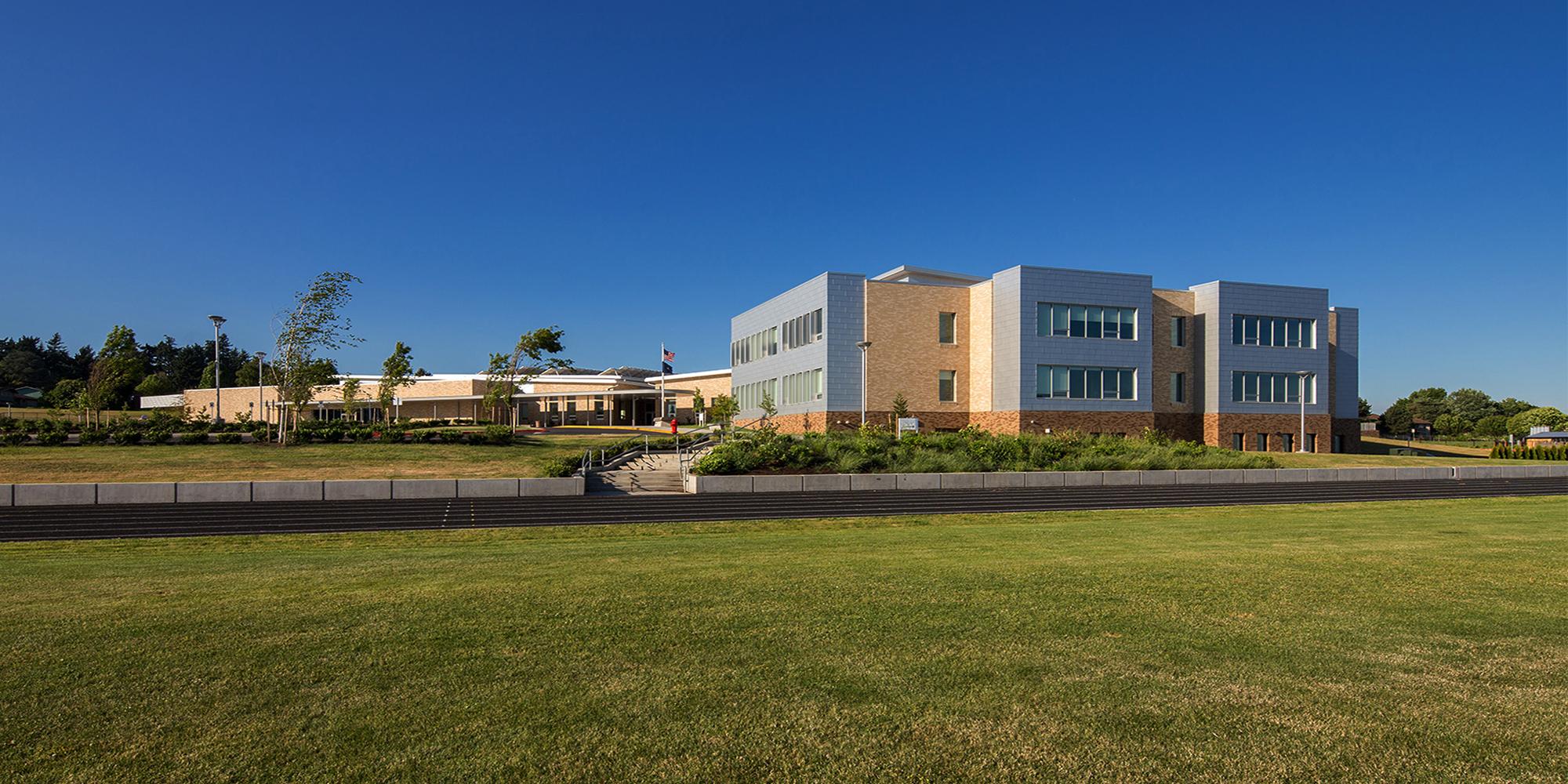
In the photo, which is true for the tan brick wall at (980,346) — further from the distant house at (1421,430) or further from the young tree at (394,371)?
the distant house at (1421,430)

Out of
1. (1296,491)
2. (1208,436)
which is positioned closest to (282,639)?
(1296,491)

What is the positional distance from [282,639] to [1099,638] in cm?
553

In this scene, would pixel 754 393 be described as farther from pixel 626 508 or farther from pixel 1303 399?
pixel 626 508

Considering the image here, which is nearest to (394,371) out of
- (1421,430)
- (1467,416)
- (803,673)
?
(803,673)

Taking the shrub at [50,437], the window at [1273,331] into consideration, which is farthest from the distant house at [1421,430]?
the shrub at [50,437]

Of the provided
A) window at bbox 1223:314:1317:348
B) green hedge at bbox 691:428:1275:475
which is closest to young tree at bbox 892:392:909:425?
green hedge at bbox 691:428:1275:475

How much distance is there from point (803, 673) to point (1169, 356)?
4586 centimetres

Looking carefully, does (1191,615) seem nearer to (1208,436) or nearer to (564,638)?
(564,638)

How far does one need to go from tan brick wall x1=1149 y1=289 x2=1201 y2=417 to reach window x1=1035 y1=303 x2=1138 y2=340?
9.71ft

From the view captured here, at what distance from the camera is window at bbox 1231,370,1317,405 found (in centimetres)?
4509

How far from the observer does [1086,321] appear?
4247 cm

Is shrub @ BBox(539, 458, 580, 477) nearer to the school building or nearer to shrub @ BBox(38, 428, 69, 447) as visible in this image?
shrub @ BBox(38, 428, 69, 447)

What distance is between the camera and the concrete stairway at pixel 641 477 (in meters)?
26.2

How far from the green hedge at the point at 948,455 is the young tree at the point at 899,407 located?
6.28 meters
